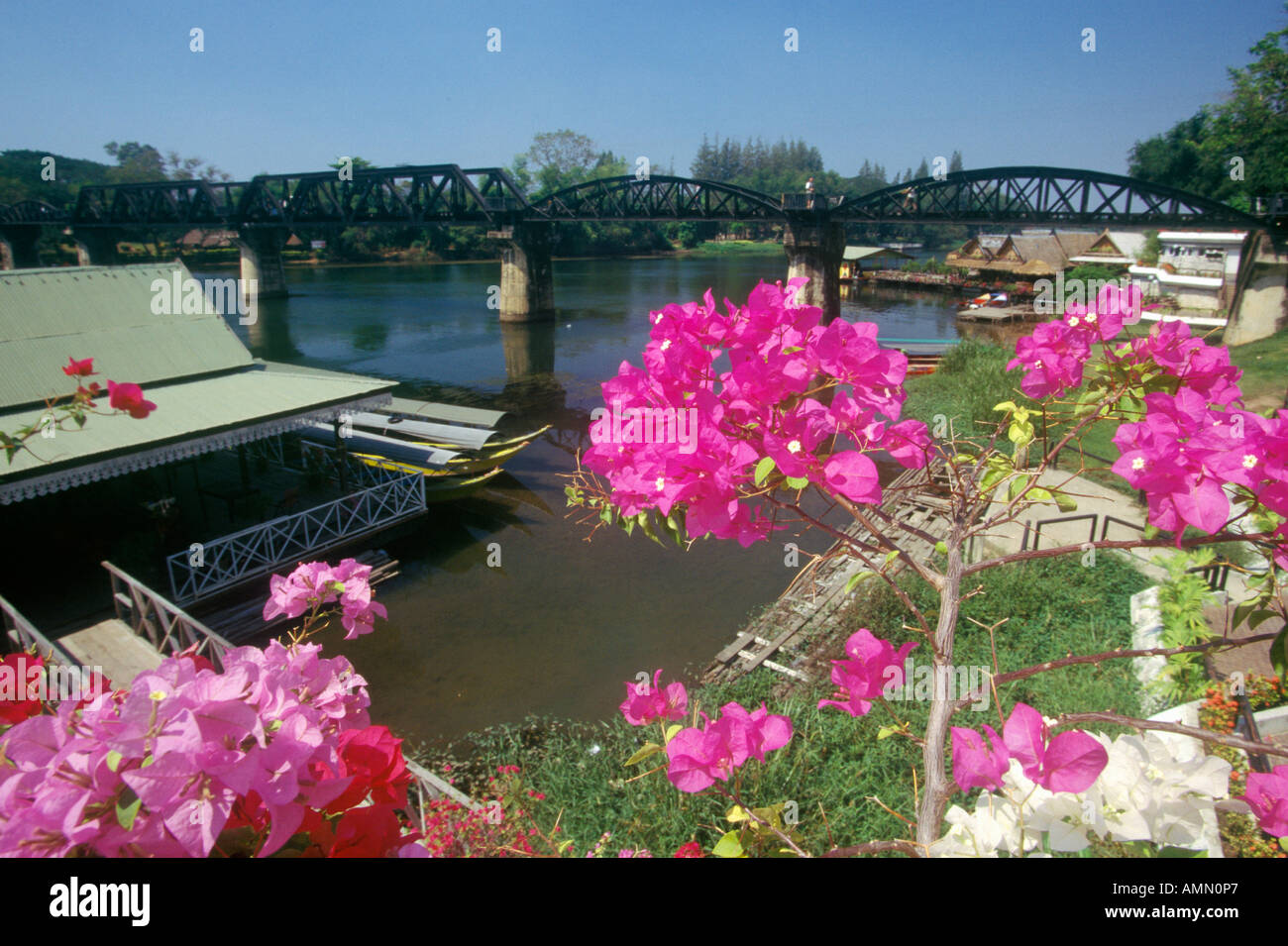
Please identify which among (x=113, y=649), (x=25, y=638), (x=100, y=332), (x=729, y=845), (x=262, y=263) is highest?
(x=262, y=263)

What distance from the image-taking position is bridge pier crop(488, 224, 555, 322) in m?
41.1

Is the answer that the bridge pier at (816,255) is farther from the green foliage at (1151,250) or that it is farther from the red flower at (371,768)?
the red flower at (371,768)

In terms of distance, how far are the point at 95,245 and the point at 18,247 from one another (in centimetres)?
1161

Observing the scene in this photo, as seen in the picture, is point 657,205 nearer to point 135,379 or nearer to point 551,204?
point 551,204

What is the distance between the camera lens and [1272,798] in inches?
58.6

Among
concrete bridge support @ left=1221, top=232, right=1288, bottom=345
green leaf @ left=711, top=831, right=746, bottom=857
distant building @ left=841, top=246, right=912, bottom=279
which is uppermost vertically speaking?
distant building @ left=841, top=246, right=912, bottom=279

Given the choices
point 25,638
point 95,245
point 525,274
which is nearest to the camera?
point 25,638

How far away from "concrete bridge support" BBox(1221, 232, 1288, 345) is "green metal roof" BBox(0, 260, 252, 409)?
27.4 meters

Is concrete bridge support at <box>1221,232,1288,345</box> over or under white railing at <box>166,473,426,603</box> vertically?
over

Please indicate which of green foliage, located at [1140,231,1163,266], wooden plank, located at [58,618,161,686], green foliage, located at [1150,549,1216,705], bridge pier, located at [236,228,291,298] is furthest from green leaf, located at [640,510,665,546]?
bridge pier, located at [236,228,291,298]

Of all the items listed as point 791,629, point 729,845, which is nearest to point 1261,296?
point 791,629

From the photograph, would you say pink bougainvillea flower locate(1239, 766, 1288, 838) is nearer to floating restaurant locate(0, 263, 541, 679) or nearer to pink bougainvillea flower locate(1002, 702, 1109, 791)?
pink bougainvillea flower locate(1002, 702, 1109, 791)

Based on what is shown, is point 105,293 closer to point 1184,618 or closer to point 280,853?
point 280,853
